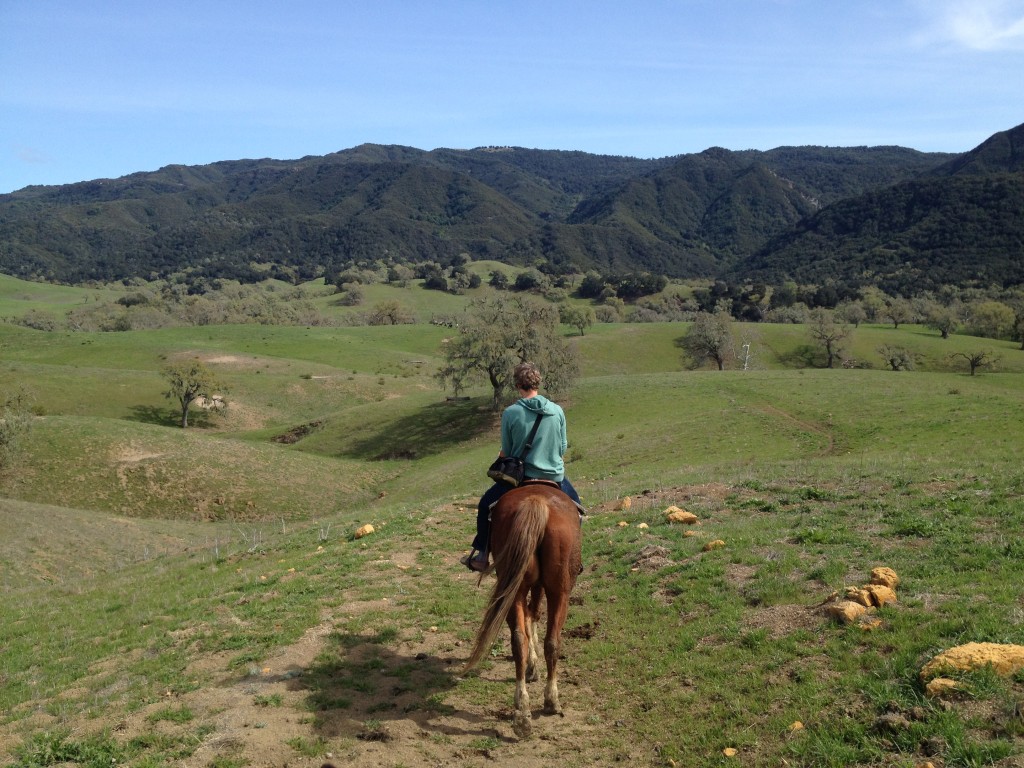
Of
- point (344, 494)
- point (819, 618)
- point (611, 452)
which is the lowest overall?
point (344, 494)

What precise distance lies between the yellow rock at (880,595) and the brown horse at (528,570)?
12.4ft

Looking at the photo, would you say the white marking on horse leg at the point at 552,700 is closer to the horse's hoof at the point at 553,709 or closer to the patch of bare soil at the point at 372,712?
the horse's hoof at the point at 553,709

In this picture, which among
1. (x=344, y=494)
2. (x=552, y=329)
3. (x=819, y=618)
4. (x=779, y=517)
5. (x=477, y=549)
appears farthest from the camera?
(x=552, y=329)

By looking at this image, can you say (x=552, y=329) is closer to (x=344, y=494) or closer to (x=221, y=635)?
(x=344, y=494)

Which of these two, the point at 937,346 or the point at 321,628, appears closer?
the point at 321,628

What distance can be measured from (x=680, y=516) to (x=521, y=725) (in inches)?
321

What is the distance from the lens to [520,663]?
7.58 meters

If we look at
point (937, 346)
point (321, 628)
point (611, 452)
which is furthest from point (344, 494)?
point (937, 346)

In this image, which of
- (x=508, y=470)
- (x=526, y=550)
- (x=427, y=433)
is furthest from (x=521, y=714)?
(x=427, y=433)

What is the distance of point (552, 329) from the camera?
55.3m

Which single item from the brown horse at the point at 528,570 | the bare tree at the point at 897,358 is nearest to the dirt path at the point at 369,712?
the brown horse at the point at 528,570

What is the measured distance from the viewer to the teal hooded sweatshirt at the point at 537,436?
8.74m

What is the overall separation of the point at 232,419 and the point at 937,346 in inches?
3556

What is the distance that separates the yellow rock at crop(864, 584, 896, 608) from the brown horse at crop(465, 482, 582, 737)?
3.77 m
